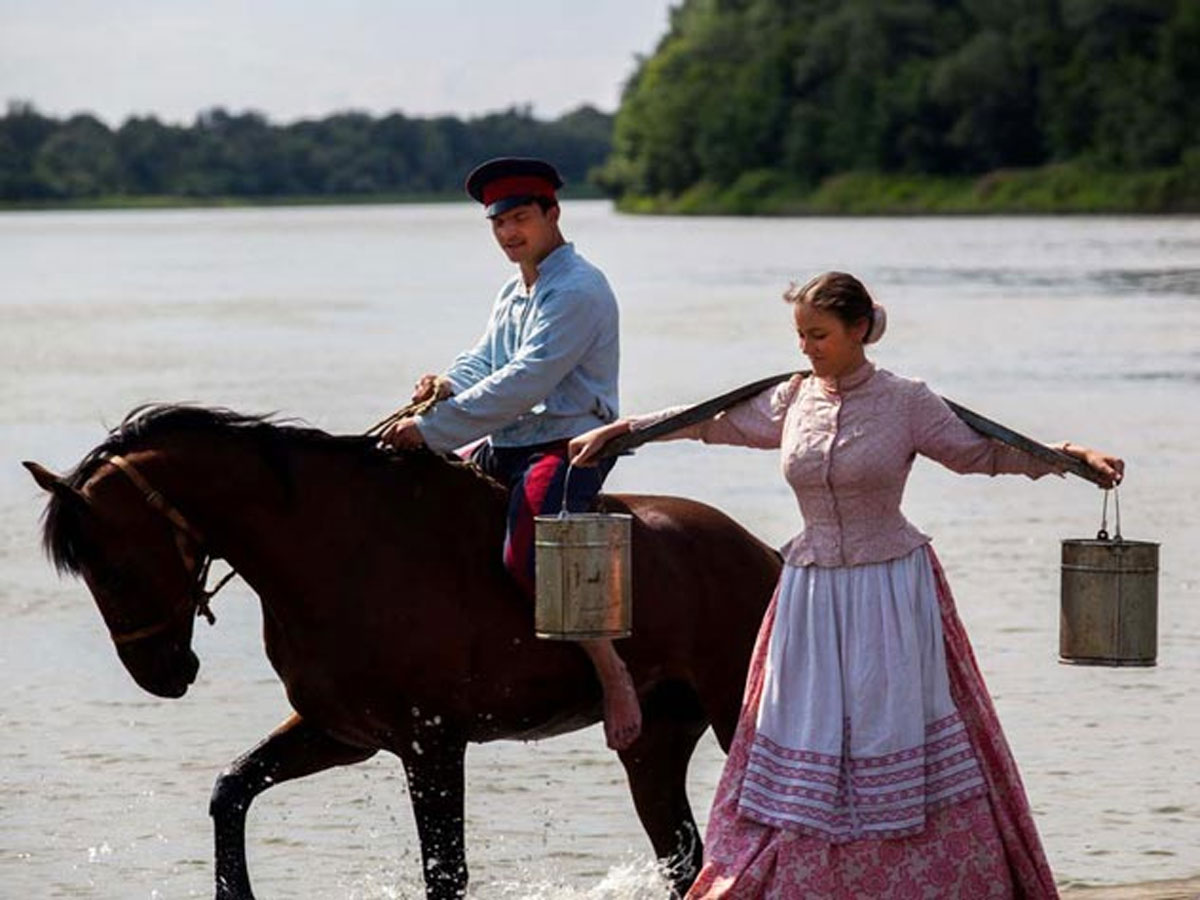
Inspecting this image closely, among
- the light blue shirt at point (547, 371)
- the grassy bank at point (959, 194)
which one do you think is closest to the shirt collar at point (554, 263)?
the light blue shirt at point (547, 371)

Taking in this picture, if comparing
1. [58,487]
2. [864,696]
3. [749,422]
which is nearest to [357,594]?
[58,487]

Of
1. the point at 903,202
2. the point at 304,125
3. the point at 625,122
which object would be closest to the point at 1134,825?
the point at 903,202

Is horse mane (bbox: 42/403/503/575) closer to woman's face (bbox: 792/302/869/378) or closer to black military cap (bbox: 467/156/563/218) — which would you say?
black military cap (bbox: 467/156/563/218)

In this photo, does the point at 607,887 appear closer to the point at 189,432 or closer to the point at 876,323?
the point at 189,432

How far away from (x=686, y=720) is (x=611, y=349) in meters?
1.06

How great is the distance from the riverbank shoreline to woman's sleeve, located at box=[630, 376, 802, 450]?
158cm

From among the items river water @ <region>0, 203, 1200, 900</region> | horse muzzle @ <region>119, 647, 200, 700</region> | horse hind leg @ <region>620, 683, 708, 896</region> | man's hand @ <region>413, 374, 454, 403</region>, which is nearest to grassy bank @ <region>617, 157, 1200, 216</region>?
river water @ <region>0, 203, 1200, 900</region>

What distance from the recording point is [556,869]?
9734 millimetres

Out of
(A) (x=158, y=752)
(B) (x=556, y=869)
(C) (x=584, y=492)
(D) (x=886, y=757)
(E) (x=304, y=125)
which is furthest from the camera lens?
(E) (x=304, y=125)

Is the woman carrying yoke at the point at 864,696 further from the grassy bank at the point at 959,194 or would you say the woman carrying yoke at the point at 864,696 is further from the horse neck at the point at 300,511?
the grassy bank at the point at 959,194

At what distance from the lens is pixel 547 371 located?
758 cm

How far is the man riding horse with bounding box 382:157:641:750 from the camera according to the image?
7582mm

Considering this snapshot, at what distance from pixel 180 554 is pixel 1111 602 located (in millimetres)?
2395

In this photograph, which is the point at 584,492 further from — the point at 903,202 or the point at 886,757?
the point at 903,202
